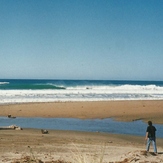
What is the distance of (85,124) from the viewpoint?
19703mm

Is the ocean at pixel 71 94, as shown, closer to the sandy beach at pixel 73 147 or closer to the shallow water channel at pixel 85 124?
the shallow water channel at pixel 85 124

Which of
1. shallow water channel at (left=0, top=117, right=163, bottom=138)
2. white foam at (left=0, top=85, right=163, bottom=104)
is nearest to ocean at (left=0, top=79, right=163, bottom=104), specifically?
white foam at (left=0, top=85, right=163, bottom=104)

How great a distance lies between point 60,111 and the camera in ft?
83.2

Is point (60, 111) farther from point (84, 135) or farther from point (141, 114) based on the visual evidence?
point (84, 135)

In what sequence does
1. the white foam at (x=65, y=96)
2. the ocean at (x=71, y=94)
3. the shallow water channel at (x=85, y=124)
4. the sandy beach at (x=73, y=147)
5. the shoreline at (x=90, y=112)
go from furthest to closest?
the ocean at (x=71, y=94) < the white foam at (x=65, y=96) < the shoreline at (x=90, y=112) < the shallow water channel at (x=85, y=124) < the sandy beach at (x=73, y=147)

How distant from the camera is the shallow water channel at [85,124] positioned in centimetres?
1754

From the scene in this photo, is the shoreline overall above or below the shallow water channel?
above

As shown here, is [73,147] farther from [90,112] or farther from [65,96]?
[65,96]

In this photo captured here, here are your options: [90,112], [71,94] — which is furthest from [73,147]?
[71,94]

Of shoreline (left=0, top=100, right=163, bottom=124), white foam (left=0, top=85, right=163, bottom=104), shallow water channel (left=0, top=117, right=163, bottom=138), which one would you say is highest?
white foam (left=0, top=85, right=163, bottom=104)

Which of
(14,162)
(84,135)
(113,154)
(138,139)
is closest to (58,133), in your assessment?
(84,135)

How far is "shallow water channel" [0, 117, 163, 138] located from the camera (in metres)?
17.5

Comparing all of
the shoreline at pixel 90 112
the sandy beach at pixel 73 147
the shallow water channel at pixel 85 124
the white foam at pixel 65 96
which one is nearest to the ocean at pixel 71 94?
the white foam at pixel 65 96

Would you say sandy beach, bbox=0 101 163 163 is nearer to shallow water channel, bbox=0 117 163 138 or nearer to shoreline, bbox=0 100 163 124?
shoreline, bbox=0 100 163 124
